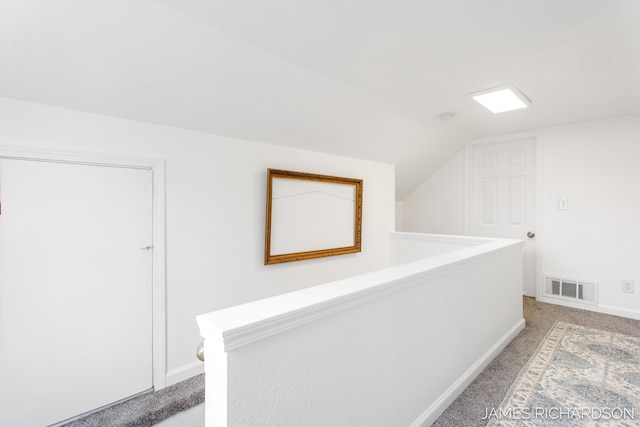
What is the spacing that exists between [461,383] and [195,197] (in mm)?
2045

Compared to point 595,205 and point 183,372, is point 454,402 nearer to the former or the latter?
point 183,372

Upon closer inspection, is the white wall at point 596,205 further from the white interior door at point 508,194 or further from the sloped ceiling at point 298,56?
the sloped ceiling at point 298,56

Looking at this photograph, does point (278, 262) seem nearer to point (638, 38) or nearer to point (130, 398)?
point (130, 398)

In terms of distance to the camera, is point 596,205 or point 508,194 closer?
point 596,205

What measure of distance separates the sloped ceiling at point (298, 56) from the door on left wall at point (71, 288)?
0.43 metres

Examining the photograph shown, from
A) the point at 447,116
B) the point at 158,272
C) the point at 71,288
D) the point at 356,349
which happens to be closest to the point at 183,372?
the point at 158,272

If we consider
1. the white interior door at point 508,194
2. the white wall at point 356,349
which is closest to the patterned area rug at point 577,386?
the white wall at point 356,349

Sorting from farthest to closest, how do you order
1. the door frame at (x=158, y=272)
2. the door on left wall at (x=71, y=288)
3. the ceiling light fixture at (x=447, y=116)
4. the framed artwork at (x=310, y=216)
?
the ceiling light fixture at (x=447, y=116) < the framed artwork at (x=310, y=216) < the door frame at (x=158, y=272) < the door on left wall at (x=71, y=288)

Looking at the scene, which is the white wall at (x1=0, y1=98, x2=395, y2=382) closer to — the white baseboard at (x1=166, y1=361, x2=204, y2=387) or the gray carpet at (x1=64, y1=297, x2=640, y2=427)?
the white baseboard at (x1=166, y1=361, x2=204, y2=387)

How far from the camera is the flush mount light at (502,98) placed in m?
2.38

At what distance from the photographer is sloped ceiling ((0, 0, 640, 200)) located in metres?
1.38

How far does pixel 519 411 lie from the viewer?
1.70 m

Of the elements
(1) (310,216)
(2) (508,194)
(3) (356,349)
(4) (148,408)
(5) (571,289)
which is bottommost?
(4) (148,408)

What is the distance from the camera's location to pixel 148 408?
5.99ft
